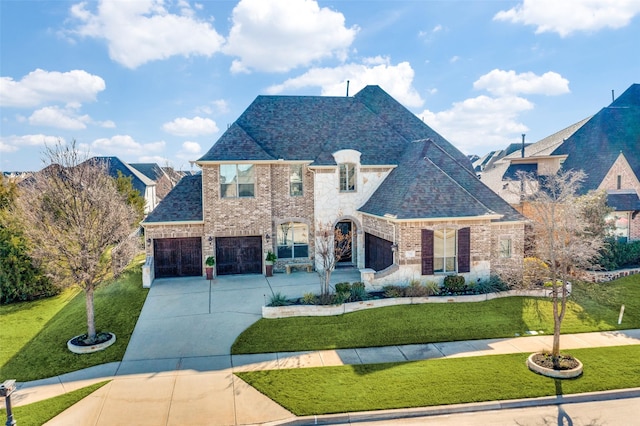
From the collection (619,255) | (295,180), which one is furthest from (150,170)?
(619,255)

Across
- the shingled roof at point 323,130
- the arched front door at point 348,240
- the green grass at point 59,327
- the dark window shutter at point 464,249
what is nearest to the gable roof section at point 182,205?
the shingled roof at point 323,130

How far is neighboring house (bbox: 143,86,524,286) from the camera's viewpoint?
17.9m

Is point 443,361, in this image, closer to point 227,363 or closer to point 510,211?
point 227,363

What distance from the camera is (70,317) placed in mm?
16219

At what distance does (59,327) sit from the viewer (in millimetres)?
15203

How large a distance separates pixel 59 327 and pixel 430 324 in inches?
538

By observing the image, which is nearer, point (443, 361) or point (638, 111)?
point (443, 361)

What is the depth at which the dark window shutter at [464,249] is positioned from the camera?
1773 centimetres

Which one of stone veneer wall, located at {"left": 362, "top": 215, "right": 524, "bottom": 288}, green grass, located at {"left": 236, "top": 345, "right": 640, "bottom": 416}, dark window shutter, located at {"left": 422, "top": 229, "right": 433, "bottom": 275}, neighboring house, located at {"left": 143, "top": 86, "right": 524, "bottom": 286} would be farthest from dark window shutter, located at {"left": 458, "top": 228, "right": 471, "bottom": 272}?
green grass, located at {"left": 236, "top": 345, "right": 640, "bottom": 416}

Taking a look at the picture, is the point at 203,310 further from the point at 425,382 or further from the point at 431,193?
the point at 431,193

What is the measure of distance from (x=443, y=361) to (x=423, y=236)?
684 cm

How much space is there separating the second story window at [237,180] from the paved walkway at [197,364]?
6.03 metres

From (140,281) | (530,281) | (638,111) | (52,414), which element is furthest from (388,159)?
(638,111)

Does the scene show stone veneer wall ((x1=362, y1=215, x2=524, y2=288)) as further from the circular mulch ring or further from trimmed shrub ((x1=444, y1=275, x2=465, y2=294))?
the circular mulch ring
